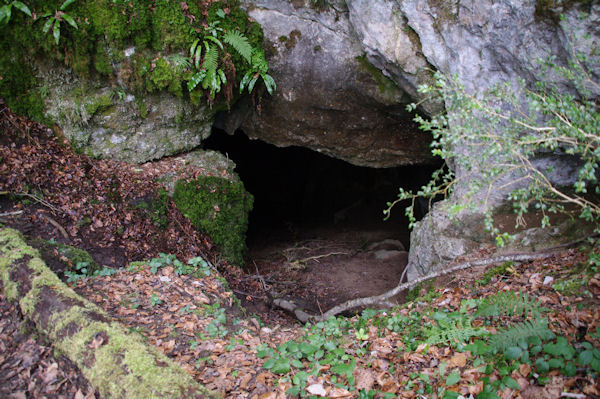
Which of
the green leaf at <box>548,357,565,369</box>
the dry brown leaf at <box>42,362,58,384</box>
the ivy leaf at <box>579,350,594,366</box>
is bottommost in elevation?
the dry brown leaf at <box>42,362,58,384</box>

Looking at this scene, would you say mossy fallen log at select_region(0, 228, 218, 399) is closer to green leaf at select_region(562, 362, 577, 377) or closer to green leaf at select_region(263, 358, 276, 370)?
green leaf at select_region(263, 358, 276, 370)

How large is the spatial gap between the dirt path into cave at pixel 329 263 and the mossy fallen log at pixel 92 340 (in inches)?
167

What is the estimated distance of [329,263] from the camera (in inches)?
371

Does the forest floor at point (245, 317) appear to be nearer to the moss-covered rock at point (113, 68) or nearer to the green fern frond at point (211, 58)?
the moss-covered rock at point (113, 68)

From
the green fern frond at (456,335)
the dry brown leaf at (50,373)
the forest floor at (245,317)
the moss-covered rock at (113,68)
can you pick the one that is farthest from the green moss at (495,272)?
the moss-covered rock at (113,68)

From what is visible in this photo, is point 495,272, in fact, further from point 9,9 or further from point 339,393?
point 9,9

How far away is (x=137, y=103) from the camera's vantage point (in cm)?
713

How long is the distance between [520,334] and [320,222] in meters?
10.7

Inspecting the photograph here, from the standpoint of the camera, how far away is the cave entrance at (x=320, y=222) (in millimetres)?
8336

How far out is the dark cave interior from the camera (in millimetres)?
12797

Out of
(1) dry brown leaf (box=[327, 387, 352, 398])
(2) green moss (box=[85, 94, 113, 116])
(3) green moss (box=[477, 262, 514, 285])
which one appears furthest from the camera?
(2) green moss (box=[85, 94, 113, 116])

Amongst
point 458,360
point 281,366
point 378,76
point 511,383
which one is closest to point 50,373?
point 281,366

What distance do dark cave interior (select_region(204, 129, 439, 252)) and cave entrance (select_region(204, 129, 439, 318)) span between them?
0.04m

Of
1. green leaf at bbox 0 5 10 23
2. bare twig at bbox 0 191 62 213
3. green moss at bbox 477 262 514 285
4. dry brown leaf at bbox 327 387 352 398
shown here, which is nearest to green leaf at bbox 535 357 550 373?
dry brown leaf at bbox 327 387 352 398
